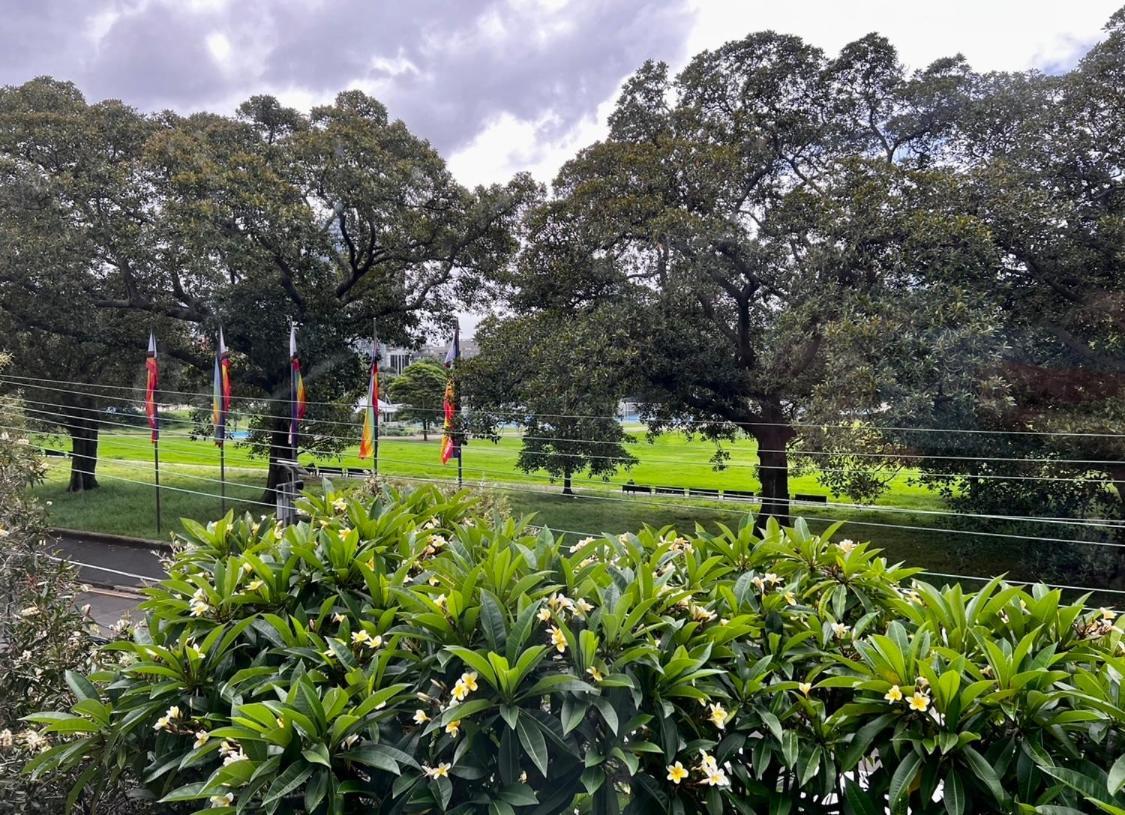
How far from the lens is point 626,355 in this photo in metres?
5.60

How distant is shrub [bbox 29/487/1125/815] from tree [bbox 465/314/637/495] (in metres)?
4.37

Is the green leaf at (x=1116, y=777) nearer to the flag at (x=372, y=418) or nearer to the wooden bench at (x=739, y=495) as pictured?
the wooden bench at (x=739, y=495)

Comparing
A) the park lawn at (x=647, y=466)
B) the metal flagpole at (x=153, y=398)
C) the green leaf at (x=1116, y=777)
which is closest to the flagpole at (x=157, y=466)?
the metal flagpole at (x=153, y=398)

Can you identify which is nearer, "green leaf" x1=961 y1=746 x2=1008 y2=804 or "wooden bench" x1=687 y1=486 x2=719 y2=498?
"green leaf" x1=961 y1=746 x2=1008 y2=804

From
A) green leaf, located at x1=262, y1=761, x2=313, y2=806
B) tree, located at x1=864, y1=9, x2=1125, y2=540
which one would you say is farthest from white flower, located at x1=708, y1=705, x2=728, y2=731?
tree, located at x1=864, y1=9, x2=1125, y2=540

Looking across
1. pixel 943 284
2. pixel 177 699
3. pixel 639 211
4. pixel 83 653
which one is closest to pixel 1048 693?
pixel 177 699

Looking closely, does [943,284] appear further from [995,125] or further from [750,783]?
[750,783]

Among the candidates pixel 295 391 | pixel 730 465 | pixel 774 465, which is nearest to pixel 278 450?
pixel 295 391

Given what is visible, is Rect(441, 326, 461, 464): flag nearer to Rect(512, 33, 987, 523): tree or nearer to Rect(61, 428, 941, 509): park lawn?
Rect(61, 428, 941, 509): park lawn

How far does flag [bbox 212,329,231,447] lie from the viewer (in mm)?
7672

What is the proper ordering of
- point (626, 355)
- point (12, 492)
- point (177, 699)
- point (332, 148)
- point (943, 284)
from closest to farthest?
point (177, 699) < point (12, 492) < point (943, 284) < point (626, 355) < point (332, 148)

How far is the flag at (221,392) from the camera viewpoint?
7.67m

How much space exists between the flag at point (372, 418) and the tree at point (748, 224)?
1950mm

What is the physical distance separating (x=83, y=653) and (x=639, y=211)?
5343 millimetres
